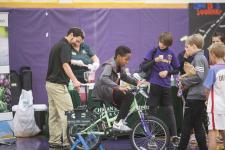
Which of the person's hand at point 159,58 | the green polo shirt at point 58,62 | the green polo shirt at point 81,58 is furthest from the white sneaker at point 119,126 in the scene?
the green polo shirt at point 81,58

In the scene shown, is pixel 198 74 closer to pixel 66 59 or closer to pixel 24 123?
pixel 66 59

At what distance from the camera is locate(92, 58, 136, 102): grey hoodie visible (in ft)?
20.6

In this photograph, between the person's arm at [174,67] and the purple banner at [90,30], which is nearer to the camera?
the person's arm at [174,67]

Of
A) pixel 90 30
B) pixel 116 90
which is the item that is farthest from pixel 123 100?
pixel 90 30

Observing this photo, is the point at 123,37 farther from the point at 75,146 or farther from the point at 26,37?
the point at 75,146

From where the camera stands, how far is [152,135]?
6488 mm

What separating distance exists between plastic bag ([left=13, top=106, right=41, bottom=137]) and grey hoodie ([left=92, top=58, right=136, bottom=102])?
212 centimetres

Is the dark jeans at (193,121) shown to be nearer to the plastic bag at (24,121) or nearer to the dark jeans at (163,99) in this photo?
the dark jeans at (163,99)

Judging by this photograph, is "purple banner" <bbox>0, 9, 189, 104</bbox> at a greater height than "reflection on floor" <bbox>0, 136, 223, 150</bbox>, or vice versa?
"purple banner" <bbox>0, 9, 189, 104</bbox>

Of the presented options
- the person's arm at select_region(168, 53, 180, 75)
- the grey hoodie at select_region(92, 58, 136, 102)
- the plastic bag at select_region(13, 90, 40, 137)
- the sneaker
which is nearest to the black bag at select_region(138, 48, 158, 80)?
the person's arm at select_region(168, 53, 180, 75)

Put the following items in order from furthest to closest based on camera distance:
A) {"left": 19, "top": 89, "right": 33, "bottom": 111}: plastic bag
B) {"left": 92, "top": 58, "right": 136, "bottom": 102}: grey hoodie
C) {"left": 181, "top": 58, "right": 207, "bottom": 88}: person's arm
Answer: {"left": 19, "top": 89, "right": 33, "bottom": 111}: plastic bag, {"left": 92, "top": 58, "right": 136, "bottom": 102}: grey hoodie, {"left": 181, "top": 58, "right": 207, "bottom": 88}: person's arm

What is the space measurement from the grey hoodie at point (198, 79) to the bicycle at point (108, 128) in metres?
0.63

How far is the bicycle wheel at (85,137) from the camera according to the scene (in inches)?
259

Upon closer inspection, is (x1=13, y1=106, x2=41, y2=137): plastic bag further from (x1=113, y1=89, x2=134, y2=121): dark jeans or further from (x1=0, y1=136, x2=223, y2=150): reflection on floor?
(x1=113, y1=89, x2=134, y2=121): dark jeans
